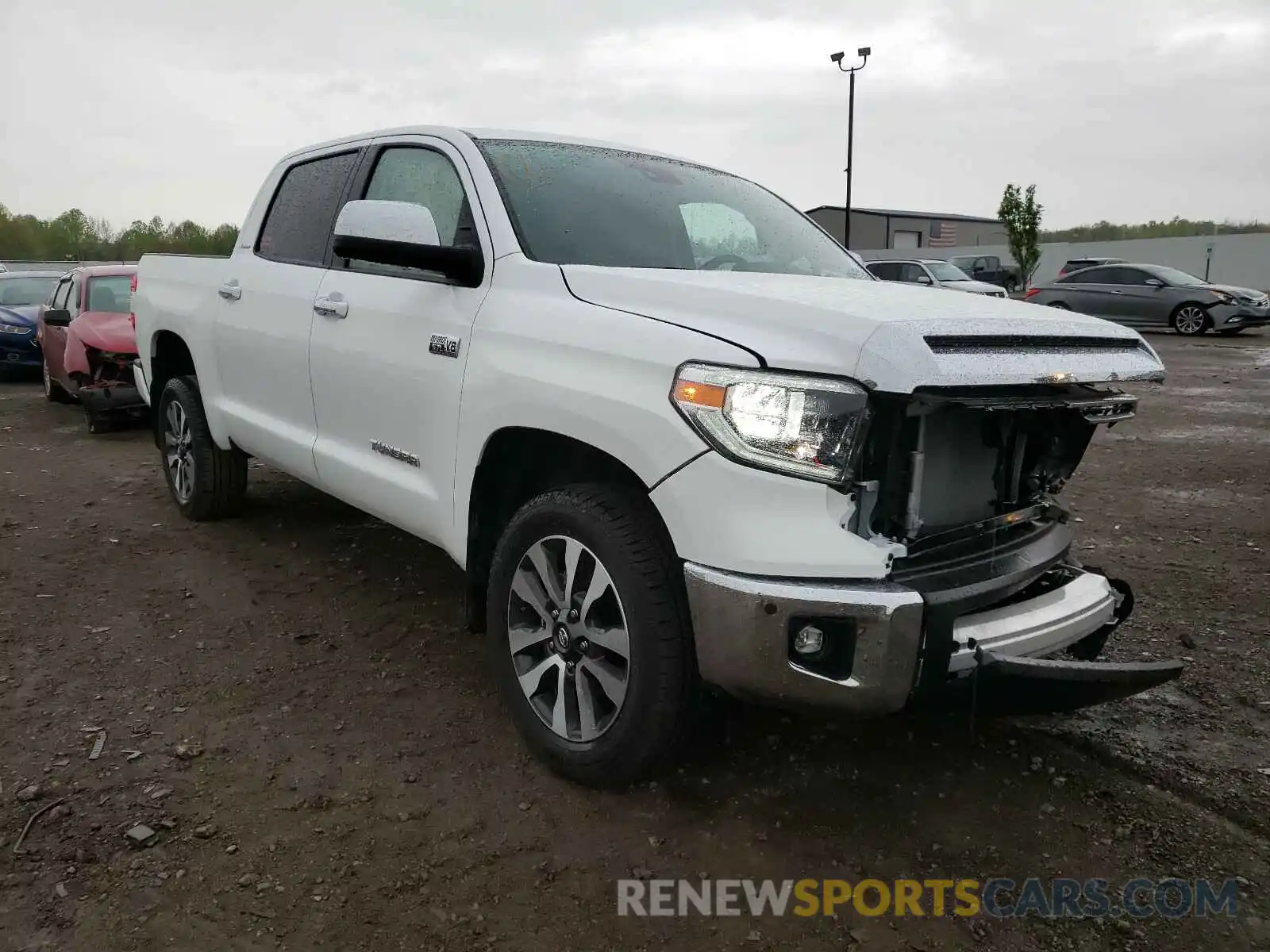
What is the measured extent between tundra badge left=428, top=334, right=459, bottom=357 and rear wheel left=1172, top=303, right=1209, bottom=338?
59.3 feet

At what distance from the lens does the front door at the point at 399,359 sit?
10.2 feet

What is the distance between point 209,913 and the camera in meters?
2.24

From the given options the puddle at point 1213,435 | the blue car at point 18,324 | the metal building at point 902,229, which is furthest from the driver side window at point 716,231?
the metal building at point 902,229

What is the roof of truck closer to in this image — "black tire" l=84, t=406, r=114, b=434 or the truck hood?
the truck hood

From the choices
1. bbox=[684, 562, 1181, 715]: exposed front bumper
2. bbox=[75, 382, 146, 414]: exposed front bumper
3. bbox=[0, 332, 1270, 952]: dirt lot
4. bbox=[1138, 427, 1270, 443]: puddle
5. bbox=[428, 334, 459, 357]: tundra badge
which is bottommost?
bbox=[0, 332, 1270, 952]: dirt lot

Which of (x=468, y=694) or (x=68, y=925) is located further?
(x=468, y=694)

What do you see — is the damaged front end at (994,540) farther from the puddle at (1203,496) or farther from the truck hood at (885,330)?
the puddle at (1203,496)

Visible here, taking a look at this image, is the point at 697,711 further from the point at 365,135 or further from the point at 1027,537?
the point at 365,135

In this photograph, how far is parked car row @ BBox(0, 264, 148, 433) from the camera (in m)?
8.76

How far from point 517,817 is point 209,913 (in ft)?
2.56

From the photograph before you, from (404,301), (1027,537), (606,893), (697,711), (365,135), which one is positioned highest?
(365,135)

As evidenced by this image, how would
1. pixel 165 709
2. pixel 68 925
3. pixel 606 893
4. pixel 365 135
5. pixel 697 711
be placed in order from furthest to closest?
1. pixel 365 135
2. pixel 165 709
3. pixel 697 711
4. pixel 606 893
5. pixel 68 925

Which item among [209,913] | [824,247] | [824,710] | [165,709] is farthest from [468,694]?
[824,247]

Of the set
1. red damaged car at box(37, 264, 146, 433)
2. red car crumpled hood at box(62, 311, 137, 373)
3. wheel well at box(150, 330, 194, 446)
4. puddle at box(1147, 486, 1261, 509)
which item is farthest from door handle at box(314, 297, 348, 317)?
red car crumpled hood at box(62, 311, 137, 373)
